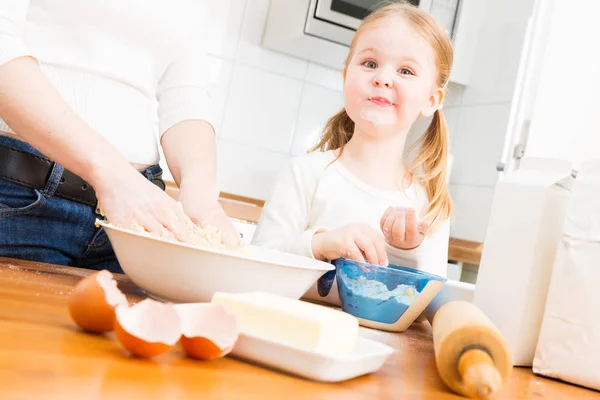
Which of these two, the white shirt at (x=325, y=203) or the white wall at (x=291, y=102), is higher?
the white wall at (x=291, y=102)

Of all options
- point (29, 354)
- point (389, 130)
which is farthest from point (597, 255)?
point (389, 130)

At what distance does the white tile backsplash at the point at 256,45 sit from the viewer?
9.20 feet

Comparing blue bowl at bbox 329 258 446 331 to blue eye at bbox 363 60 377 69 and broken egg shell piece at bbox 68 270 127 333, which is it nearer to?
broken egg shell piece at bbox 68 270 127 333

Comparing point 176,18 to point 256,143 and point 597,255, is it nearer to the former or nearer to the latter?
point 597,255

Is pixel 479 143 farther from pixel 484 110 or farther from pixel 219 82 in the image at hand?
pixel 219 82

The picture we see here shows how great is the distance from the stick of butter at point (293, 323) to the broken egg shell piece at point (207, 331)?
0.4 inches

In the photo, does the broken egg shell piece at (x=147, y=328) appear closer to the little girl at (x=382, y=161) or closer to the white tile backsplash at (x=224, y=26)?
the little girl at (x=382, y=161)

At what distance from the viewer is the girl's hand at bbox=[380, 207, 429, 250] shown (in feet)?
3.12

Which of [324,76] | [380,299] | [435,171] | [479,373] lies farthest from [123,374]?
[324,76]

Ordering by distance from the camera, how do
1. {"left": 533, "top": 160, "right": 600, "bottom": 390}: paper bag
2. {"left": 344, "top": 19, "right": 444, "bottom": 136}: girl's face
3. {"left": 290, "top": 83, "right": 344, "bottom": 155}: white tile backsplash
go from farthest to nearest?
{"left": 290, "top": 83, "right": 344, "bottom": 155}: white tile backsplash
{"left": 344, "top": 19, "right": 444, "bottom": 136}: girl's face
{"left": 533, "top": 160, "right": 600, "bottom": 390}: paper bag

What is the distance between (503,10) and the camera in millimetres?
2801

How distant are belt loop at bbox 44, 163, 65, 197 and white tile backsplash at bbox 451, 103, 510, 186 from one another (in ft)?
6.49

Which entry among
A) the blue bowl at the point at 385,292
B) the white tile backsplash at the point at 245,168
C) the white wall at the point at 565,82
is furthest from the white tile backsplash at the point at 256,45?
the blue bowl at the point at 385,292

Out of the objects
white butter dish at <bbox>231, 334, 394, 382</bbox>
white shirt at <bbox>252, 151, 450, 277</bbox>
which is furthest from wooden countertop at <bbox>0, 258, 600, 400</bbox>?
white shirt at <bbox>252, 151, 450, 277</bbox>
